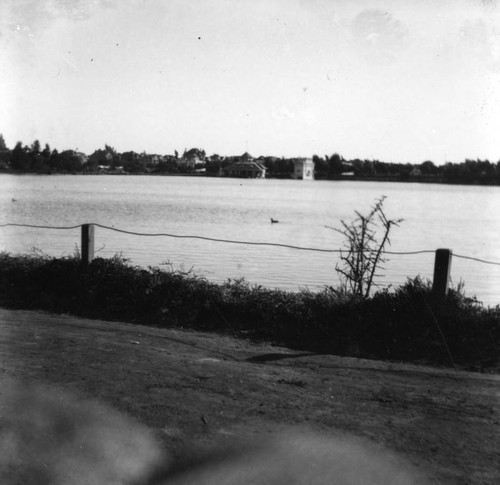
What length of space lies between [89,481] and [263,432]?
4.65ft

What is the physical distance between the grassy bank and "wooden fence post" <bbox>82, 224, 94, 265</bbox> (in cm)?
12

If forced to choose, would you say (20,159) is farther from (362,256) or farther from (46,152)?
(362,256)

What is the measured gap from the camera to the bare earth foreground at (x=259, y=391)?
15.4ft

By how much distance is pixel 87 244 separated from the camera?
9961 mm

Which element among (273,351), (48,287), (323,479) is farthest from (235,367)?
(48,287)

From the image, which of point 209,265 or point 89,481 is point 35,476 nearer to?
point 89,481

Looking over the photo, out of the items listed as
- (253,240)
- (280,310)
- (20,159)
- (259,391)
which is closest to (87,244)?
(280,310)

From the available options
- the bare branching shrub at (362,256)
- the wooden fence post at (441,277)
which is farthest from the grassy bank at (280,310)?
the bare branching shrub at (362,256)

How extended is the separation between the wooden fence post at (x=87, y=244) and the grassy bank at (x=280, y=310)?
0.12 m

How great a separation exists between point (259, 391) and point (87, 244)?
5.20m

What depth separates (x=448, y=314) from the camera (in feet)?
26.0

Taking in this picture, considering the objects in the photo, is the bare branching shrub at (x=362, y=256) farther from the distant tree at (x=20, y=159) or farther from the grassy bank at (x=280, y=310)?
the distant tree at (x=20, y=159)

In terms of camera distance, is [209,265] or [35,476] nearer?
[35,476]

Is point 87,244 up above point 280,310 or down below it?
above
